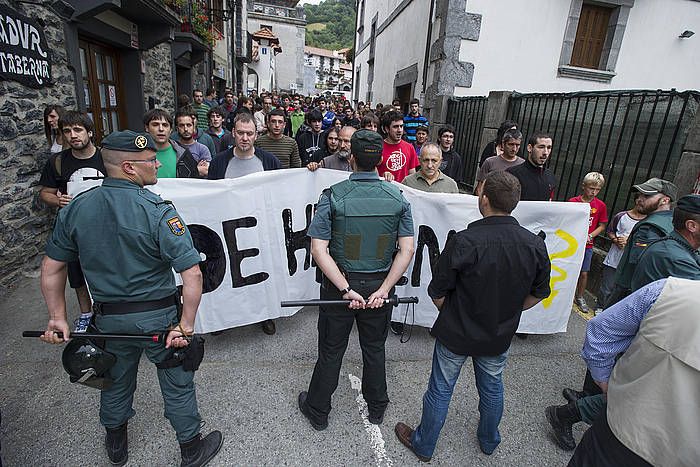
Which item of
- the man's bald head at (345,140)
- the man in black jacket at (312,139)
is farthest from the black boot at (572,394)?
the man in black jacket at (312,139)

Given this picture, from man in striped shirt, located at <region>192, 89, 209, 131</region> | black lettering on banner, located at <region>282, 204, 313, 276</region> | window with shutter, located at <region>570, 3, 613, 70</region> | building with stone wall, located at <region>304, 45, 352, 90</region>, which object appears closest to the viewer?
black lettering on banner, located at <region>282, 204, 313, 276</region>

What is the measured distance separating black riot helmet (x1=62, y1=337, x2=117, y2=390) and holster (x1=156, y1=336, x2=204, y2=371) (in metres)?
0.26

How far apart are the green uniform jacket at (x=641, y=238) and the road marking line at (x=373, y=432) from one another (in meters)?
1.93

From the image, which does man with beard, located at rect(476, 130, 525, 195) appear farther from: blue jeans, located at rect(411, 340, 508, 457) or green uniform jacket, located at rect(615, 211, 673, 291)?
blue jeans, located at rect(411, 340, 508, 457)

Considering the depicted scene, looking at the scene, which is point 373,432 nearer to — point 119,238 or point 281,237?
point 281,237

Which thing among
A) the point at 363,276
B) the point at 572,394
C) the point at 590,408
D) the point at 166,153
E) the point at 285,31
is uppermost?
the point at 285,31

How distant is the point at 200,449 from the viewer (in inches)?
90.3

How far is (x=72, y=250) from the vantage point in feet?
6.32

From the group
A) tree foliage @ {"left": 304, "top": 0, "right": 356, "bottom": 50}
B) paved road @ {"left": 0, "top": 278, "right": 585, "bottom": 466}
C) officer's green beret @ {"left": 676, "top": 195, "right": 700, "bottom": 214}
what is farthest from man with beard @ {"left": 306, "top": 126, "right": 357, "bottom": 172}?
tree foliage @ {"left": 304, "top": 0, "right": 356, "bottom": 50}

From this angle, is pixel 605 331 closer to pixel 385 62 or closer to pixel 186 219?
pixel 186 219

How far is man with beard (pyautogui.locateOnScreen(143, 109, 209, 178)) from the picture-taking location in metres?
3.85

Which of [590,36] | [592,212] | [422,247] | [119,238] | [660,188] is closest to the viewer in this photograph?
[119,238]

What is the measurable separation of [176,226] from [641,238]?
9.20 ft

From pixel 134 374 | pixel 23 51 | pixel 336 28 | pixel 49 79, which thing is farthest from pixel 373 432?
pixel 336 28
